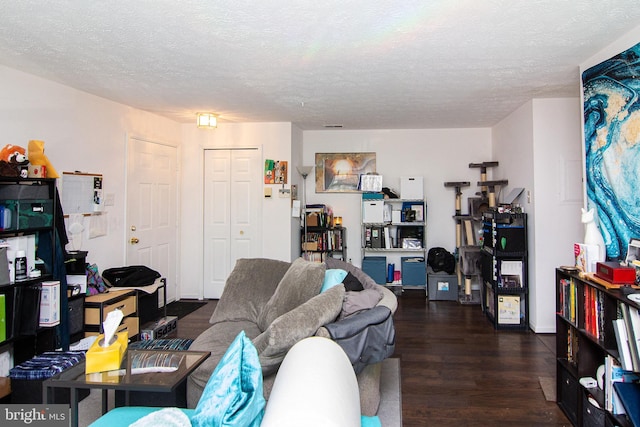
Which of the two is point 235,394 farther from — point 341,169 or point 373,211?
point 341,169

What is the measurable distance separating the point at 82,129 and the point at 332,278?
9.92 ft

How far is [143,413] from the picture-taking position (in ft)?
6.25

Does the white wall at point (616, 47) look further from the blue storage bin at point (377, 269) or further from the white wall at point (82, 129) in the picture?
the white wall at point (82, 129)

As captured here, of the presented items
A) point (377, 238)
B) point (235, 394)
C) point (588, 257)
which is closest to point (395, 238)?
point (377, 238)

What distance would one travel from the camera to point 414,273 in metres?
6.06

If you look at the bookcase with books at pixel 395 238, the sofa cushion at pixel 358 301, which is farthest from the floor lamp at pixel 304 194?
the sofa cushion at pixel 358 301

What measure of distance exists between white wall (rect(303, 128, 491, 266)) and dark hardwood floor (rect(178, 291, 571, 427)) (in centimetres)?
158

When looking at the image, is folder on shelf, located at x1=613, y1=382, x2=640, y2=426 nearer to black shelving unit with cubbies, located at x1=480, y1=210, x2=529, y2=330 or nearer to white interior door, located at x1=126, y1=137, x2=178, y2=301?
black shelving unit with cubbies, located at x1=480, y1=210, x2=529, y2=330

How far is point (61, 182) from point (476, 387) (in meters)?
4.07

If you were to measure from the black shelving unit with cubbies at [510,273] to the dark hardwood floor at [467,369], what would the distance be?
19 cm

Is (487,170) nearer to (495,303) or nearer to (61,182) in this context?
(495,303)

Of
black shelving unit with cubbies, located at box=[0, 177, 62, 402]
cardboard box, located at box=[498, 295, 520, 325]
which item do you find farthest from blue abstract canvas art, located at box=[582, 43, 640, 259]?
black shelving unit with cubbies, located at box=[0, 177, 62, 402]

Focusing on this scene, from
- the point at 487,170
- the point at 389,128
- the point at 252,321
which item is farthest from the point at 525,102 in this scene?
the point at 252,321

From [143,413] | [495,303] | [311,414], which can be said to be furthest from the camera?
[495,303]
